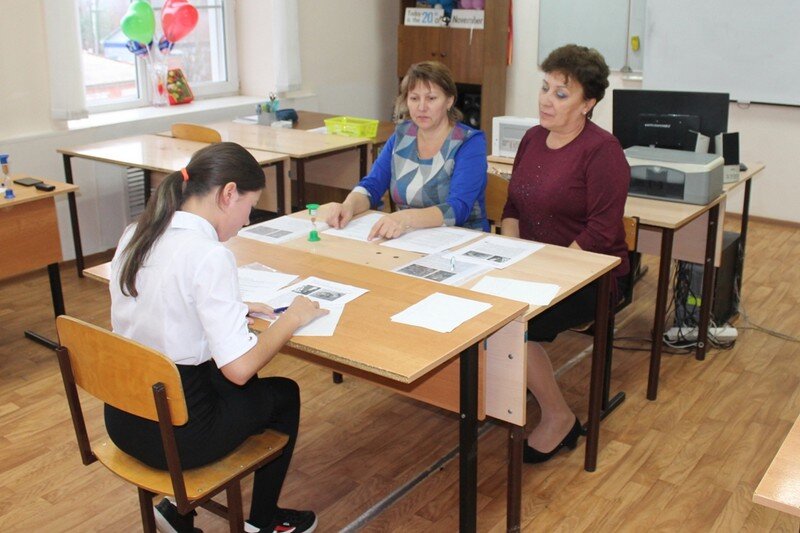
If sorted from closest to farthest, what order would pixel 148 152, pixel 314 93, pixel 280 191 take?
pixel 280 191 < pixel 148 152 < pixel 314 93

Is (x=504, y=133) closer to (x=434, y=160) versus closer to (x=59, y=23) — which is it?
(x=434, y=160)

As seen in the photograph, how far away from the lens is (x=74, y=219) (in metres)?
4.61

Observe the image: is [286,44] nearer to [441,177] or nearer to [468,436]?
[441,177]

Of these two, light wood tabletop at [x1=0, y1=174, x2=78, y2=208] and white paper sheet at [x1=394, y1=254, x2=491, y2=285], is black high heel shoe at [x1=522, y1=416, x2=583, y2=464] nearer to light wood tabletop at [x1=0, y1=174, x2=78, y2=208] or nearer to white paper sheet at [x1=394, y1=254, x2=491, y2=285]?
white paper sheet at [x1=394, y1=254, x2=491, y2=285]

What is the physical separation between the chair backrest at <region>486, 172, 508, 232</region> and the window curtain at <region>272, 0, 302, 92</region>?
9.46 ft

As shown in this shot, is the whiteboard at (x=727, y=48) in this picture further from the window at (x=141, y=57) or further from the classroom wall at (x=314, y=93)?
the window at (x=141, y=57)

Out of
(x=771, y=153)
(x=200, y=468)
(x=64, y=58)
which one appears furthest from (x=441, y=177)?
(x=771, y=153)

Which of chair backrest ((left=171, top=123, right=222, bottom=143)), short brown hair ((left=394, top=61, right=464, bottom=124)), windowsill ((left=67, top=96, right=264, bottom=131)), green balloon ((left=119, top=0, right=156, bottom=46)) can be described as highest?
green balloon ((left=119, top=0, right=156, bottom=46))

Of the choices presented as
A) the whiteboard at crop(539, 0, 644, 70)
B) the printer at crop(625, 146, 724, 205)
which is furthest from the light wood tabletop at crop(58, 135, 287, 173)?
the whiteboard at crop(539, 0, 644, 70)

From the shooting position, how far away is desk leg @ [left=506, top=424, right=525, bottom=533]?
7.76 ft

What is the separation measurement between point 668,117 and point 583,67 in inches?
34.1

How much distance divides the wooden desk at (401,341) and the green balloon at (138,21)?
2.95 m

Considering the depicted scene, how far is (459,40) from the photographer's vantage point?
629 centimetres

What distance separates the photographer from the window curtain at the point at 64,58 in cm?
451
